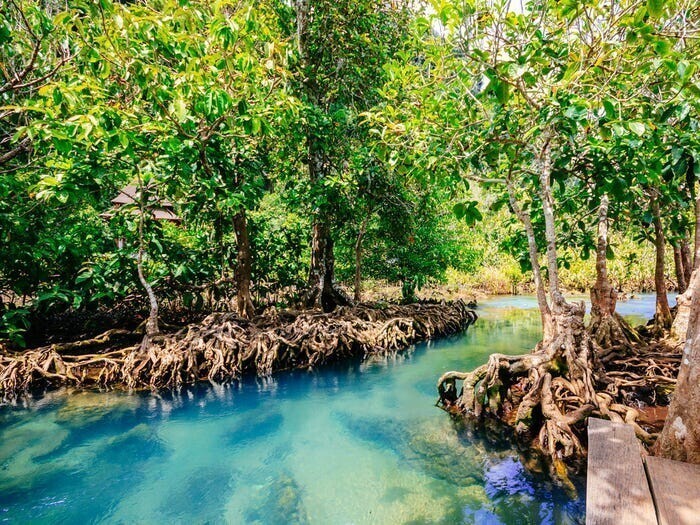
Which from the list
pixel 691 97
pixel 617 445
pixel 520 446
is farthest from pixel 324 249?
pixel 617 445

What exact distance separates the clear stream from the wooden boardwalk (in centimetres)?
177

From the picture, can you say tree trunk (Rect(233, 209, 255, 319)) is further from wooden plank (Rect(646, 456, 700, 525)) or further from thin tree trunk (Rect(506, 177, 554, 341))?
wooden plank (Rect(646, 456, 700, 525))

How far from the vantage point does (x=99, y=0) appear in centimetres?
363

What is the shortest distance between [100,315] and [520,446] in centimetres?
773

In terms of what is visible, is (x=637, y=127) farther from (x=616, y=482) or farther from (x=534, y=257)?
(x=534, y=257)

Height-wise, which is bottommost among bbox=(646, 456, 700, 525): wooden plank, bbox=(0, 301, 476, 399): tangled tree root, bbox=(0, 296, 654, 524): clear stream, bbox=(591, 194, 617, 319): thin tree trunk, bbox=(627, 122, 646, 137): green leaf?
bbox=(0, 296, 654, 524): clear stream

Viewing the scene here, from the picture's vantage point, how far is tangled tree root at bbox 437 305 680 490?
372 cm

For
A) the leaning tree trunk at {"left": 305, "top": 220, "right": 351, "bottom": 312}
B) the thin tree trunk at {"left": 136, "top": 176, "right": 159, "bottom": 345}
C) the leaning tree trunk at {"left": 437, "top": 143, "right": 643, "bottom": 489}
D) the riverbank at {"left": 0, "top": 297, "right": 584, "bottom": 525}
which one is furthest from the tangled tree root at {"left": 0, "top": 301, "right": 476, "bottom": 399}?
the leaning tree trunk at {"left": 437, "top": 143, "right": 643, "bottom": 489}

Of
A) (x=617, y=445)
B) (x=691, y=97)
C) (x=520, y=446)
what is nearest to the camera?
(x=617, y=445)

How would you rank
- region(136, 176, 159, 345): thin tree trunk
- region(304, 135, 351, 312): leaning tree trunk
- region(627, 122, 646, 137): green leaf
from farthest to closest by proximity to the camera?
region(304, 135, 351, 312): leaning tree trunk, region(136, 176, 159, 345): thin tree trunk, region(627, 122, 646, 137): green leaf

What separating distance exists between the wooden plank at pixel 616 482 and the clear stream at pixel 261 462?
1693 mm

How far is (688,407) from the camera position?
1.95 metres

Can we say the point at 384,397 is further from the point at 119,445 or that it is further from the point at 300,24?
the point at 300,24

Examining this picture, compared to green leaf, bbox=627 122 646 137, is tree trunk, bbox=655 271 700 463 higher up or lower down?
lower down
